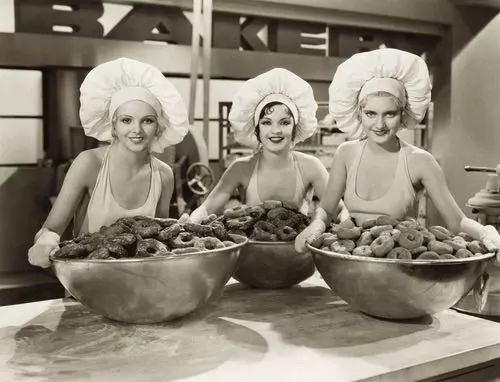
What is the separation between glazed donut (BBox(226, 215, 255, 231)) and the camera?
168 cm

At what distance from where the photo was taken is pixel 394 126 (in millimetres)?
1660

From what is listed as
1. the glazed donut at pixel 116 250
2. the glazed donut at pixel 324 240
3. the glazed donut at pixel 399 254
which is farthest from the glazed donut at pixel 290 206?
the glazed donut at pixel 116 250

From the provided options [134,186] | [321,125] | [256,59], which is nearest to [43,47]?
[256,59]

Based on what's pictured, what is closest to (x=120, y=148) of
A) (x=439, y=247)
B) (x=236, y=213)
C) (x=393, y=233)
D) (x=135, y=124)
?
(x=135, y=124)

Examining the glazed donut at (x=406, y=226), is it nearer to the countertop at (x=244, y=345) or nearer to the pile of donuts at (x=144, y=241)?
the countertop at (x=244, y=345)

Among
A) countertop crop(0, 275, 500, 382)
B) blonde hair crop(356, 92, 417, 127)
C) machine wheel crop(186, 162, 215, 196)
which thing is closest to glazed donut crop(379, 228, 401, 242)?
countertop crop(0, 275, 500, 382)

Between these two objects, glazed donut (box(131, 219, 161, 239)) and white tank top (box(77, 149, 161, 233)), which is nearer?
glazed donut (box(131, 219, 161, 239))

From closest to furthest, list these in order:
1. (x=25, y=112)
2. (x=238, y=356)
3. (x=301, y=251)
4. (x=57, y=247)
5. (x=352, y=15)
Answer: (x=238, y=356) < (x=57, y=247) < (x=301, y=251) < (x=25, y=112) < (x=352, y=15)

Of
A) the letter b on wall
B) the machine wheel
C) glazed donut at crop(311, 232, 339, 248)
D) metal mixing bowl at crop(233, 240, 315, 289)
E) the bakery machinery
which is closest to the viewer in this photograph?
glazed donut at crop(311, 232, 339, 248)

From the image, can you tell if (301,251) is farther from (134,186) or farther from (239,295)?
(134,186)

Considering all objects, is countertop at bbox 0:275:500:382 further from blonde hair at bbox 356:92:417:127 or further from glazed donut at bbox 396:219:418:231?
blonde hair at bbox 356:92:417:127

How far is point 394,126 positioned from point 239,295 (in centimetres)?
64

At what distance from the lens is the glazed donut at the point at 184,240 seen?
136cm

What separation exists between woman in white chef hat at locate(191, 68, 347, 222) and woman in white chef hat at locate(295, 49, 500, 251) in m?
0.20
